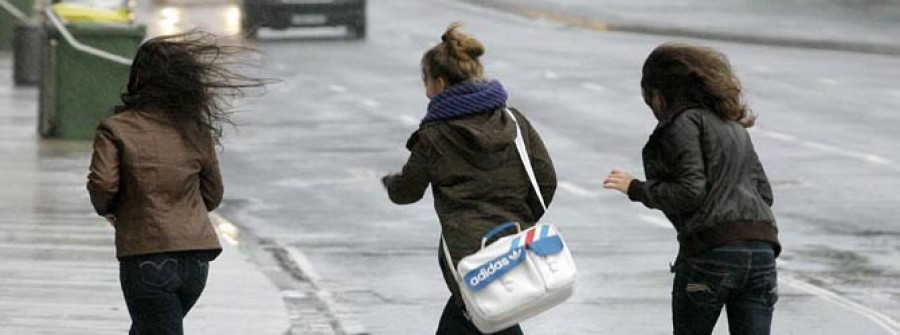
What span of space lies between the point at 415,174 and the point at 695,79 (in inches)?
41.8

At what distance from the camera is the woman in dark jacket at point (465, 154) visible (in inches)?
288

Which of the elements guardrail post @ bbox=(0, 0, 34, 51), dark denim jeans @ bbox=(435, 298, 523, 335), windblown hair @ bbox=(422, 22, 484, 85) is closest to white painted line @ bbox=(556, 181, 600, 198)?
dark denim jeans @ bbox=(435, 298, 523, 335)

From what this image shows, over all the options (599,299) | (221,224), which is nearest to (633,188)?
(599,299)

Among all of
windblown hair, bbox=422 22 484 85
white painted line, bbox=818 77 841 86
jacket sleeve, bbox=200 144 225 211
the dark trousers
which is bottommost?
white painted line, bbox=818 77 841 86

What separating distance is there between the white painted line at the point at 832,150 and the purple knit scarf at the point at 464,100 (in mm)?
12826

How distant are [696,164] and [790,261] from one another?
6.61m

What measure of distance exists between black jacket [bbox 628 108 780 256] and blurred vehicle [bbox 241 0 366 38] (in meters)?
32.6

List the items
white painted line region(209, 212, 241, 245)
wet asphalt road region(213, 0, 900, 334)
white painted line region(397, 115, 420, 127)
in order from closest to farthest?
wet asphalt road region(213, 0, 900, 334)
white painted line region(209, 212, 241, 245)
white painted line region(397, 115, 420, 127)

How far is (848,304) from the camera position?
11.6 metres

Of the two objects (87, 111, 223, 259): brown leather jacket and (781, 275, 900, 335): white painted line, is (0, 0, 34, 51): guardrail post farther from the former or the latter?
(87, 111, 223, 259): brown leather jacket

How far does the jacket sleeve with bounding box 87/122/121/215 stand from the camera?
7.02 m

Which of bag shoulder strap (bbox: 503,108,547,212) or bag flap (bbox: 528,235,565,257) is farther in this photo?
bag shoulder strap (bbox: 503,108,547,212)

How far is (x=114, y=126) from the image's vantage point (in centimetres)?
708

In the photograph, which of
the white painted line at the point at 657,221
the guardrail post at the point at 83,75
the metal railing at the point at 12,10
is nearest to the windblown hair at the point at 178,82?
the white painted line at the point at 657,221
